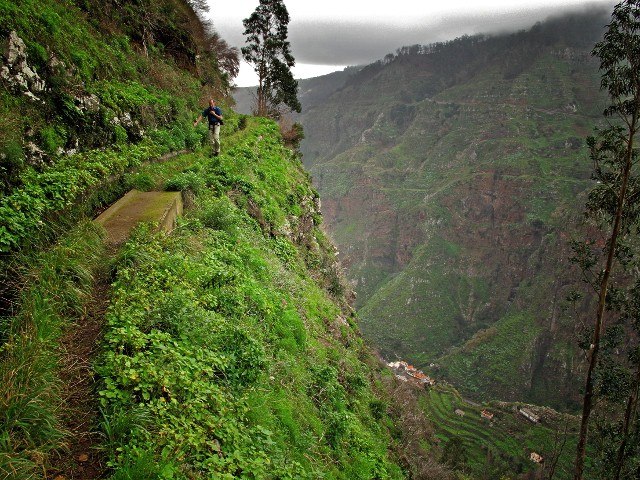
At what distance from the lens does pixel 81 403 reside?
3391 mm

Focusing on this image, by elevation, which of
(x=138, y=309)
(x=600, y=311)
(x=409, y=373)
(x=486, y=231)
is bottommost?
(x=409, y=373)

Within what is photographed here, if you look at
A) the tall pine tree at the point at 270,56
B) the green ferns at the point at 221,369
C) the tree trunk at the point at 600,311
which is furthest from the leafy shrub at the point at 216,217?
the tall pine tree at the point at 270,56

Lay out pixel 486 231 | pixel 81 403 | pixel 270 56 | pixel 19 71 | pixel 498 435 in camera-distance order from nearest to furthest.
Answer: pixel 81 403 → pixel 19 71 → pixel 270 56 → pixel 498 435 → pixel 486 231

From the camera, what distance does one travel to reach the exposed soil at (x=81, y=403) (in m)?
2.92

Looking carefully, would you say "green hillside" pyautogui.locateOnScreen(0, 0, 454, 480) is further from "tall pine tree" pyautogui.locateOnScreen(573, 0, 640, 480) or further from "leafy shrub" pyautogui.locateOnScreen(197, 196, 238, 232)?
"tall pine tree" pyautogui.locateOnScreen(573, 0, 640, 480)

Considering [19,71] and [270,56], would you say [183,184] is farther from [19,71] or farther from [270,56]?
[270,56]

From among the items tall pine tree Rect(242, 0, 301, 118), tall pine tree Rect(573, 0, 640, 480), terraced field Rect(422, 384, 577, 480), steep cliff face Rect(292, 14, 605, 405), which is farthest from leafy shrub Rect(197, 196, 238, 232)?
steep cliff face Rect(292, 14, 605, 405)

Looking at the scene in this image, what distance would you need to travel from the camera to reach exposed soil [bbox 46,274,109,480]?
9.57 feet

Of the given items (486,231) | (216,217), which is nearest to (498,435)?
(216,217)

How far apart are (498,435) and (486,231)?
9219cm

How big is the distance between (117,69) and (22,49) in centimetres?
484

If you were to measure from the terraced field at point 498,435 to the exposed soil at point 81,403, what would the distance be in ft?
177

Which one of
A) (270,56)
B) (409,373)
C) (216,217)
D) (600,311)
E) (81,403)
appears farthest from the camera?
(409,373)

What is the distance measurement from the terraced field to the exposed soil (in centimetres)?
5380
